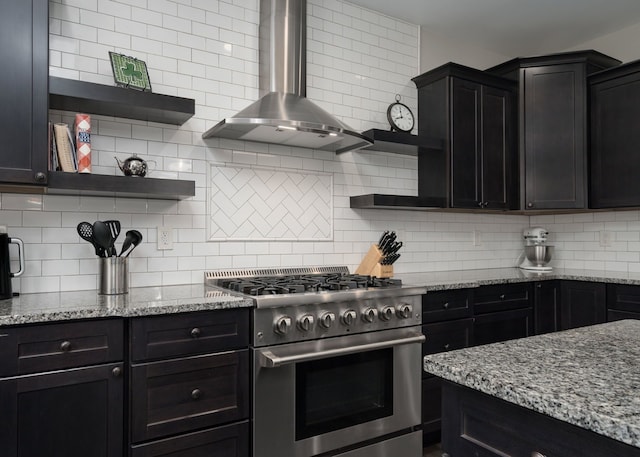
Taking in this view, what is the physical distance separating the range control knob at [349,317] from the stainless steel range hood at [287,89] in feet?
3.18

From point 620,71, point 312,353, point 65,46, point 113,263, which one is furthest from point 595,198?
point 65,46

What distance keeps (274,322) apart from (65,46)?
1.76 meters

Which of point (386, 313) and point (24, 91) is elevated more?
point (24, 91)

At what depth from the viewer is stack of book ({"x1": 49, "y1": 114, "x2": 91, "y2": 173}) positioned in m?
2.08

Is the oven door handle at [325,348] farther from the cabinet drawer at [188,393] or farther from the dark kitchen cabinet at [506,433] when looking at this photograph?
the dark kitchen cabinet at [506,433]

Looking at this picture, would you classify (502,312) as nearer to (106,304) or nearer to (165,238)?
(165,238)

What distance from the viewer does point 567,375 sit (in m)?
0.94

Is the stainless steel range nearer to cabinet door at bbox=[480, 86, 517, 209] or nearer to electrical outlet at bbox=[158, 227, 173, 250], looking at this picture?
electrical outlet at bbox=[158, 227, 173, 250]

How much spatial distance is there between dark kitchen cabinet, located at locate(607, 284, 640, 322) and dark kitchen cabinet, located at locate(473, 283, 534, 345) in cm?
49

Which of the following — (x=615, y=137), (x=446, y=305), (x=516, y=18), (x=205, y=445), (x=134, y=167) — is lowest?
(x=205, y=445)

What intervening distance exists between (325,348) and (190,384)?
635 millimetres

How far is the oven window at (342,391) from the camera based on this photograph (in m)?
2.16

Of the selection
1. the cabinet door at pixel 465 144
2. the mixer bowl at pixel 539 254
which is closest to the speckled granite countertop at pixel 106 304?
the cabinet door at pixel 465 144

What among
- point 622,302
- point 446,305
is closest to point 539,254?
point 622,302
